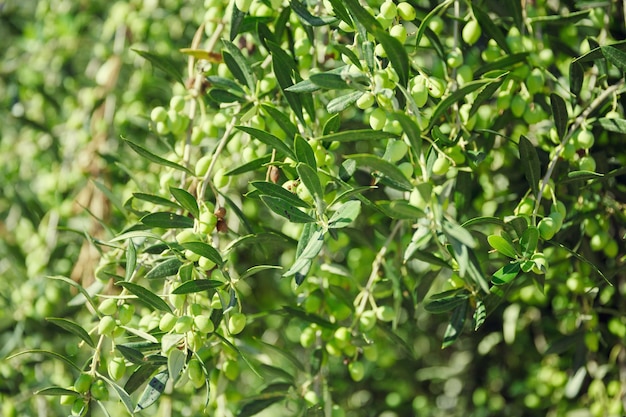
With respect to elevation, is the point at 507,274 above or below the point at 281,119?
below

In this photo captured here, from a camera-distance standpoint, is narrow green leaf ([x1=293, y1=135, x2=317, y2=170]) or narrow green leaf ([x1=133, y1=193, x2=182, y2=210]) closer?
narrow green leaf ([x1=293, y1=135, x2=317, y2=170])

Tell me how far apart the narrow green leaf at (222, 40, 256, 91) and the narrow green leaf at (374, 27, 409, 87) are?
0.28 meters

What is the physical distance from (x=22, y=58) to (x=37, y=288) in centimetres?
80

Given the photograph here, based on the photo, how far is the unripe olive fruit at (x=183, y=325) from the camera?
872mm

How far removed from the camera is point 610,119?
979 mm

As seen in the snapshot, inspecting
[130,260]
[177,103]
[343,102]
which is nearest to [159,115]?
[177,103]

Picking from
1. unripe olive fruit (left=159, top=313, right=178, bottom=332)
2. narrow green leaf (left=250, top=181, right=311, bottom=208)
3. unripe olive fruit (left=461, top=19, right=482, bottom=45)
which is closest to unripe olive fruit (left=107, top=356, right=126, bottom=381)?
unripe olive fruit (left=159, top=313, right=178, bottom=332)

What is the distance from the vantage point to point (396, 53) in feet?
2.55

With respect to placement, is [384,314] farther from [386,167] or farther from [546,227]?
[386,167]

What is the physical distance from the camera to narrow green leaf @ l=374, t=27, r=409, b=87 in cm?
76

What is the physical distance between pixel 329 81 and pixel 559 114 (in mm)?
383

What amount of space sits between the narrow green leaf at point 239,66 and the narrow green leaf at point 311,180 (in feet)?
0.84

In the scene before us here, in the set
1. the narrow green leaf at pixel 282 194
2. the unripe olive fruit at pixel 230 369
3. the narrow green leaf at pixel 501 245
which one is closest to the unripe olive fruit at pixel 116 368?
the unripe olive fruit at pixel 230 369

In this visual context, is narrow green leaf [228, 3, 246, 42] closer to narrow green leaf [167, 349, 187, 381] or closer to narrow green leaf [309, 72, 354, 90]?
narrow green leaf [309, 72, 354, 90]
